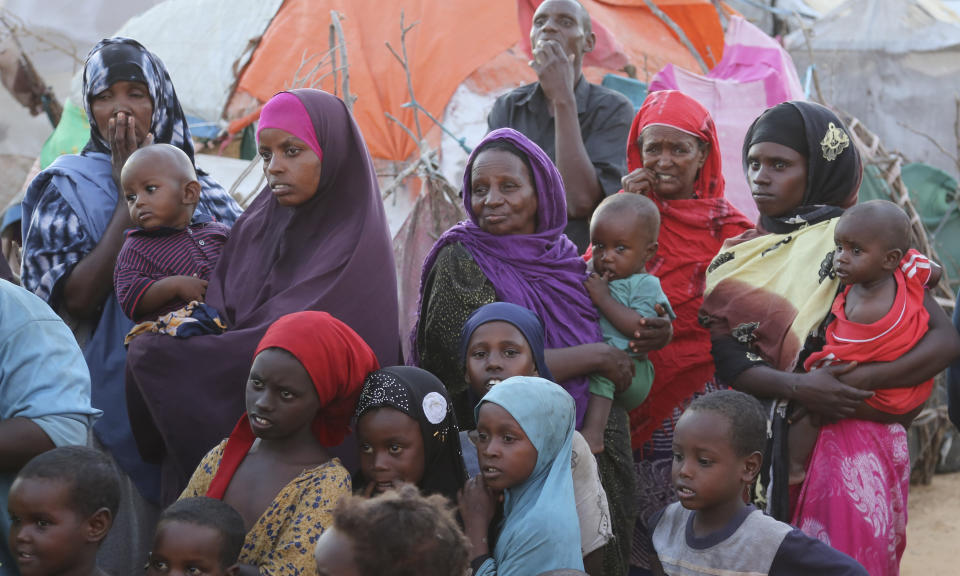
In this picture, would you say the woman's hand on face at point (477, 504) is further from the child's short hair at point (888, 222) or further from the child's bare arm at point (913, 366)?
the child's short hair at point (888, 222)

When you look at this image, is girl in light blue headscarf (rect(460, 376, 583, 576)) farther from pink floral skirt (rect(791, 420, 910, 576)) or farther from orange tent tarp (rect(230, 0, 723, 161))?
orange tent tarp (rect(230, 0, 723, 161))

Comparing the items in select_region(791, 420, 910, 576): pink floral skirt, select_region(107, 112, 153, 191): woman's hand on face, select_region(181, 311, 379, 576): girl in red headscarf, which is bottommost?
select_region(791, 420, 910, 576): pink floral skirt

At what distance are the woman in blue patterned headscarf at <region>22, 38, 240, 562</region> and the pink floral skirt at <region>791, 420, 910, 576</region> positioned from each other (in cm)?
227

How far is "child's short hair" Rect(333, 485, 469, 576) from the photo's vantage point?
2180 mm

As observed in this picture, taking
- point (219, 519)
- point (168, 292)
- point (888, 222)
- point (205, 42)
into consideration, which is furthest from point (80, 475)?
point (205, 42)

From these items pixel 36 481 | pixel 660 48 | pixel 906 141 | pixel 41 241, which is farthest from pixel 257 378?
pixel 906 141

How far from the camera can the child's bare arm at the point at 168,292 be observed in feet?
11.7

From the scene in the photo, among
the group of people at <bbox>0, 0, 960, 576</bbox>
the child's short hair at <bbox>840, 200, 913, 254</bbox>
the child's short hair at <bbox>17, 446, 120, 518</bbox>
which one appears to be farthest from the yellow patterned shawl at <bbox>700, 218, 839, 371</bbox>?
the child's short hair at <bbox>17, 446, 120, 518</bbox>

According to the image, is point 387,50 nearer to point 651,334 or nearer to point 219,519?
point 651,334

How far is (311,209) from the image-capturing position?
3.80 metres

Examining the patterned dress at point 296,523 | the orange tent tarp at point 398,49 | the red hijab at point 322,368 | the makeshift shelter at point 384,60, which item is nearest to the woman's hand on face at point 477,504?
the patterned dress at point 296,523

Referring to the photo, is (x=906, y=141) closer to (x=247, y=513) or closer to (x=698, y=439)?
(x=698, y=439)

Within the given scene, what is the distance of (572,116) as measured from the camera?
4.73m

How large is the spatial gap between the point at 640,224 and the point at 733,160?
385cm
